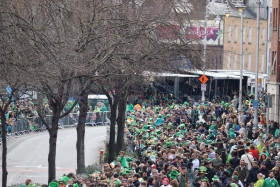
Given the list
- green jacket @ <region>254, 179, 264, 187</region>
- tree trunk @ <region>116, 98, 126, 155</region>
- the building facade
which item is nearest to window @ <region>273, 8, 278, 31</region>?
the building facade

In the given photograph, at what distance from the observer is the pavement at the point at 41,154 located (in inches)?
1068

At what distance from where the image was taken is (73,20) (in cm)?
1775

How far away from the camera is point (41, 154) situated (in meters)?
33.4

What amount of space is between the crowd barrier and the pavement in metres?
0.55

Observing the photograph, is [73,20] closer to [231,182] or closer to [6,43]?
[6,43]

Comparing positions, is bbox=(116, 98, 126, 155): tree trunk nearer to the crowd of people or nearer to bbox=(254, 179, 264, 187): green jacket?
the crowd of people

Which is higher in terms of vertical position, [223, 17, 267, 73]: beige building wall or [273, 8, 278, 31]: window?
[223, 17, 267, 73]: beige building wall

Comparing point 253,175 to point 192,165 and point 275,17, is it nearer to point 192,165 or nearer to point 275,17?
point 192,165

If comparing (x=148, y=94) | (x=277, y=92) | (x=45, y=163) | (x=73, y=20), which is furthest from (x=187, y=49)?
(x=148, y=94)

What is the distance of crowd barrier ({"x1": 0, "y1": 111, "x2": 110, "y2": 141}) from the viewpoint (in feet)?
131

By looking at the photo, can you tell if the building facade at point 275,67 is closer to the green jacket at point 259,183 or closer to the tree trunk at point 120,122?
the tree trunk at point 120,122

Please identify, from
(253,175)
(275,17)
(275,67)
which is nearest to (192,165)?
(253,175)

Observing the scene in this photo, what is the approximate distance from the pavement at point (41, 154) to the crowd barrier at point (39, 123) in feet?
1.80

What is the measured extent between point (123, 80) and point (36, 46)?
10.6 metres
